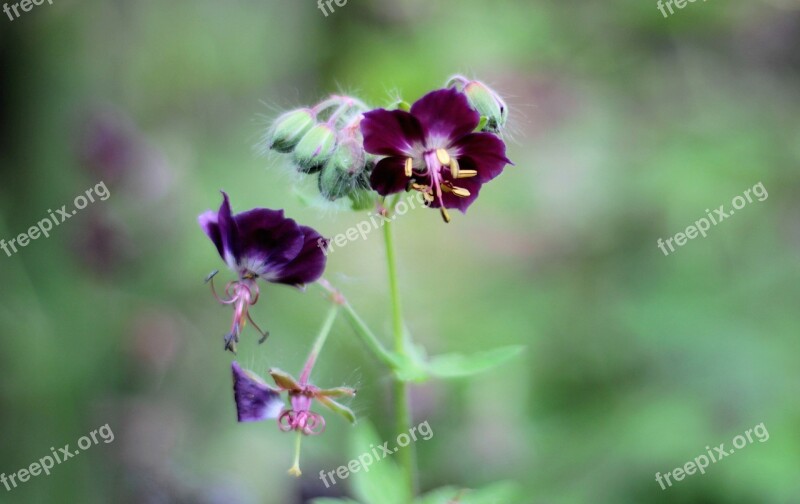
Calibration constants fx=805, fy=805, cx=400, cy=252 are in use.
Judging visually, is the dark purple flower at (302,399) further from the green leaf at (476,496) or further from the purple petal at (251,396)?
the green leaf at (476,496)

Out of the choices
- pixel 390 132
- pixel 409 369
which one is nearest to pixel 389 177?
pixel 390 132

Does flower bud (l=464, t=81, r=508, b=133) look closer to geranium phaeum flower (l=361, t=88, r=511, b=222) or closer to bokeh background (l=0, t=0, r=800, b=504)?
geranium phaeum flower (l=361, t=88, r=511, b=222)

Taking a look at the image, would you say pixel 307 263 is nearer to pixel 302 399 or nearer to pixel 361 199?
pixel 361 199

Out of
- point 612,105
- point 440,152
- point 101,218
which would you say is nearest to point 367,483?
point 440,152

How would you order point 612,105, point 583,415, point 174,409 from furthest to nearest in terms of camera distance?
point 612,105, point 174,409, point 583,415

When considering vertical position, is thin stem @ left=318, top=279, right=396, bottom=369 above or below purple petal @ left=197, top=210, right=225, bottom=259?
below

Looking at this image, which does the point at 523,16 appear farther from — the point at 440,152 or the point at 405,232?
the point at 440,152

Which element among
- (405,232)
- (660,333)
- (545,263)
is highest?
(405,232)

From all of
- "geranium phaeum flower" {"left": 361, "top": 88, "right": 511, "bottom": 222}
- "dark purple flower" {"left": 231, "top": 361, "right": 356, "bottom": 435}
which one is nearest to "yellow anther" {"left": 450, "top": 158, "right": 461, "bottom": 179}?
"geranium phaeum flower" {"left": 361, "top": 88, "right": 511, "bottom": 222}
